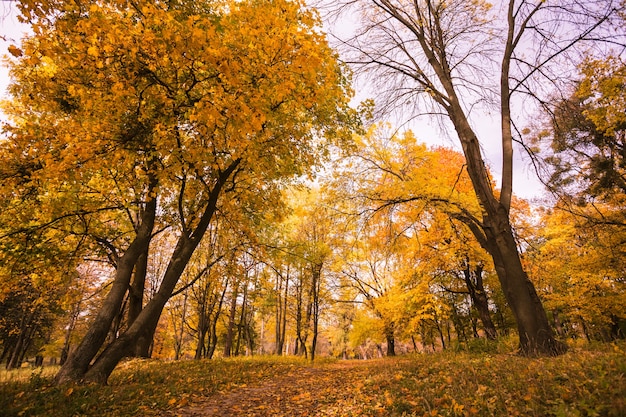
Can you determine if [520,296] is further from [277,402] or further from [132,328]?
[132,328]

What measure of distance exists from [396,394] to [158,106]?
745 centimetres

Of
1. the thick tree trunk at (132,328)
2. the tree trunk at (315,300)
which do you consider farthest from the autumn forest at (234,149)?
the tree trunk at (315,300)

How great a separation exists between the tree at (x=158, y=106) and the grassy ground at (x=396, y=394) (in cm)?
135

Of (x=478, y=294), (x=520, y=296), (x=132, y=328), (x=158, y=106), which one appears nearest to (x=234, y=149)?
(x=158, y=106)

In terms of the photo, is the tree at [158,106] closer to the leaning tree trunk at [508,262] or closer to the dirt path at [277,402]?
the dirt path at [277,402]

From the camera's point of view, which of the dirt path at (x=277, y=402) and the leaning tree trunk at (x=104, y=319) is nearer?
the dirt path at (x=277, y=402)

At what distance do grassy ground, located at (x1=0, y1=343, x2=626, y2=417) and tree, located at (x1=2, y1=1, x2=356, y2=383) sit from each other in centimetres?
135

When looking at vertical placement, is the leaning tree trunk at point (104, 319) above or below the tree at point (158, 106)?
below

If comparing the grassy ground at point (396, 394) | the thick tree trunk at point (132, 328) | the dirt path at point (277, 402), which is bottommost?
the dirt path at point (277, 402)

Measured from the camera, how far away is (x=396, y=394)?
15.0 ft

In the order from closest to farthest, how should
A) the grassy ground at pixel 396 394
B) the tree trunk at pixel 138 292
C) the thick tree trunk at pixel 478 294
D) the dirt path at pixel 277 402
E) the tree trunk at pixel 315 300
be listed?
the grassy ground at pixel 396 394, the dirt path at pixel 277 402, the tree trunk at pixel 138 292, the thick tree trunk at pixel 478 294, the tree trunk at pixel 315 300

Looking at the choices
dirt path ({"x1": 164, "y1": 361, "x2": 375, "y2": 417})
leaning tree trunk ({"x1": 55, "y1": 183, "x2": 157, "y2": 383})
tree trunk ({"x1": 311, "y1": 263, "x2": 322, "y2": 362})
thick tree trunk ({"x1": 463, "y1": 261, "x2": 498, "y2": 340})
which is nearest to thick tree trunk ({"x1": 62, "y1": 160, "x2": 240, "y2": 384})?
leaning tree trunk ({"x1": 55, "y1": 183, "x2": 157, "y2": 383})

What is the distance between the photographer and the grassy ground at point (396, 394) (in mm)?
3038

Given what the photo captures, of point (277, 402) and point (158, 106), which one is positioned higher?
point (158, 106)
